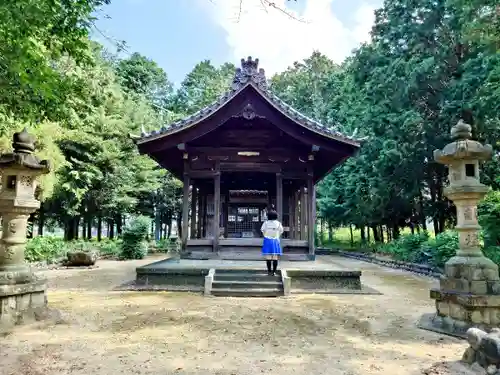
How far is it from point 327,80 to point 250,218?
23.9 m

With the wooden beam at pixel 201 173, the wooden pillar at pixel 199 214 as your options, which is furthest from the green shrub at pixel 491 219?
A: the wooden pillar at pixel 199 214

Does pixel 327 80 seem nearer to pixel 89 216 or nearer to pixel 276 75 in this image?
pixel 276 75

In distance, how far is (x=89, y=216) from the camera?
24797 millimetres

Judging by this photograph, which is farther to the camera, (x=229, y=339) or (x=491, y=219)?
(x=491, y=219)

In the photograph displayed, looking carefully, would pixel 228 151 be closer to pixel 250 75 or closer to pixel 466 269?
pixel 250 75

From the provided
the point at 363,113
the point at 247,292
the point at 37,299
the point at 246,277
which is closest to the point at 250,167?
the point at 246,277

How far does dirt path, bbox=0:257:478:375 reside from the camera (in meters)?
3.96

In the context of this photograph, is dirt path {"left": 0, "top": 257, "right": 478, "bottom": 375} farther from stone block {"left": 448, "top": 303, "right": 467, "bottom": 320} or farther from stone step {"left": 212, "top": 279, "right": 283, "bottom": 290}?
stone step {"left": 212, "top": 279, "right": 283, "bottom": 290}

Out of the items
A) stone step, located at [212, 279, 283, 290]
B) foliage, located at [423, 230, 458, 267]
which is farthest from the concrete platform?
foliage, located at [423, 230, 458, 267]

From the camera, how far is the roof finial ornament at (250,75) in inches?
421

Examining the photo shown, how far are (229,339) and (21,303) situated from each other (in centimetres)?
328

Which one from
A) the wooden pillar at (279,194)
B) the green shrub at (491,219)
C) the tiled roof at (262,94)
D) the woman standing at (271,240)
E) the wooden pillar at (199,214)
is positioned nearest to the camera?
the woman standing at (271,240)

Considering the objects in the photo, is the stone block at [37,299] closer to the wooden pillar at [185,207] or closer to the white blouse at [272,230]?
the white blouse at [272,230]

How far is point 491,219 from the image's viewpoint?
33.7 feet
